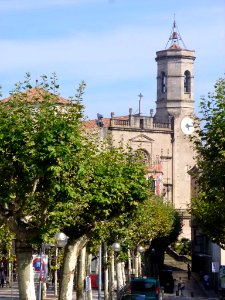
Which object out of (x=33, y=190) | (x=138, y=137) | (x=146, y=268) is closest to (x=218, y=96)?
(x=33, y=190)

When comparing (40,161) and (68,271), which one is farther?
(68,271)

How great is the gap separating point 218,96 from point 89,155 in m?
6.49

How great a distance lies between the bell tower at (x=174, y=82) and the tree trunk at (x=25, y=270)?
12515 cm

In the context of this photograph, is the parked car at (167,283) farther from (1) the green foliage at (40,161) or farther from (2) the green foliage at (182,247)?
(2) the green foliage at (182,247)

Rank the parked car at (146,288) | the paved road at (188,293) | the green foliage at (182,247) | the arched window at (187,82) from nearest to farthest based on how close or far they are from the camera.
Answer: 1. the parked car at (146,288)
2. the paved road at (188,293)
3. the green foliage at (182,247)
4. the arched window at (187,82)

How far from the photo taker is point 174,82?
16425cm

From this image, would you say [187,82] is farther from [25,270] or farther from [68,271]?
[25,270]

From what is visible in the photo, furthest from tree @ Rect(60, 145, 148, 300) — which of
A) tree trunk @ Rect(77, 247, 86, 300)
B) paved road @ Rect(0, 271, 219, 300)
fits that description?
paved road @ Rect(0, 271, 219, 300)

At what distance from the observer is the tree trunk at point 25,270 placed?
1426 inches

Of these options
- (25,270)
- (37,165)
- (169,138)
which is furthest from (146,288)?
(169,138)

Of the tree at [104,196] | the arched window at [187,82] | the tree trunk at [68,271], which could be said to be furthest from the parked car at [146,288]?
the arched window at [187,82]

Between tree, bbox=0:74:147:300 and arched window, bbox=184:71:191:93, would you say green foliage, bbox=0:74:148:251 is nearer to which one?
tree, bbox=0:74:147:300

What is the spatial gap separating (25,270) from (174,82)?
129303 millimetres

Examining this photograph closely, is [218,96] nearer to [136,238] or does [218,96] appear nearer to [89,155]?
[89,155]
